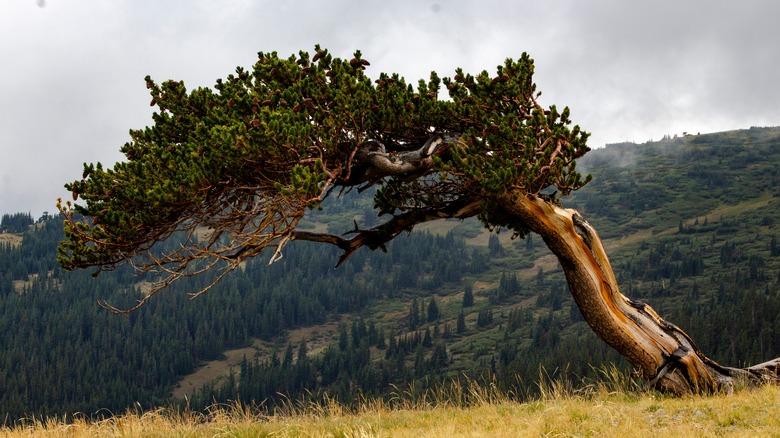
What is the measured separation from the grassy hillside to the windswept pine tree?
242 cm

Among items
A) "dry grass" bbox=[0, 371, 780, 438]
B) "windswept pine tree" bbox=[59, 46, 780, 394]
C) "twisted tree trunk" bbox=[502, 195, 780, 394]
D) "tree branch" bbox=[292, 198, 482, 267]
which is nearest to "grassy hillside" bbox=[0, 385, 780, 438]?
"dry grass" bbox=[0, 371, 780, 438]

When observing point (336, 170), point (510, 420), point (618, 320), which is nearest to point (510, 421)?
point (510, 420)

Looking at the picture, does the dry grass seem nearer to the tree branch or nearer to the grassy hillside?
the grassy hillside

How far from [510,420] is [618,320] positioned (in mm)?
5540

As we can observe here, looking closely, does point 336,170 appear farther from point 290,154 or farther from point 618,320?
point 618,320

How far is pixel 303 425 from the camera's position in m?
13.5

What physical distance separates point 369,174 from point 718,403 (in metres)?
9.61

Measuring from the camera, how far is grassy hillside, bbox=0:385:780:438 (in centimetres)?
1148

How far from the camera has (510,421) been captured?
12883 millimetres

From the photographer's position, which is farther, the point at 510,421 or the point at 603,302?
the point at 603,302

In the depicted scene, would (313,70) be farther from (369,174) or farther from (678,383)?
(678,383)

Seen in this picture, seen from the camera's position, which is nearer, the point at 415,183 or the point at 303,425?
the point at 303,425

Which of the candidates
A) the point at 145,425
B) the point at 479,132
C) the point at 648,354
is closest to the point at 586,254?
the point at 648,354

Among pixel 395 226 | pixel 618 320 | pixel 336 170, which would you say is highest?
pixel 336 170
